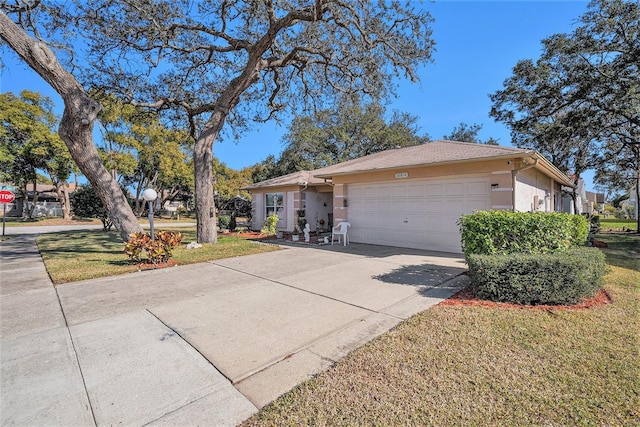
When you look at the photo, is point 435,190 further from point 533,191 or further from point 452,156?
point 533,191

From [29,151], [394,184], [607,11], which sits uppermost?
[607,11]

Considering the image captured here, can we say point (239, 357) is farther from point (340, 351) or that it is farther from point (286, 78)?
point (286, 78)

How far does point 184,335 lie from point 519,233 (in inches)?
220

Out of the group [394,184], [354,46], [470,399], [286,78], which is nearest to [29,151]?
[286,78]

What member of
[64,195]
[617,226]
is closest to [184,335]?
[617,226]

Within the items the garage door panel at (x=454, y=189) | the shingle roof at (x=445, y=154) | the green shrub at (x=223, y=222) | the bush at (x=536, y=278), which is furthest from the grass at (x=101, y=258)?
the bush at (x=536, y=278)

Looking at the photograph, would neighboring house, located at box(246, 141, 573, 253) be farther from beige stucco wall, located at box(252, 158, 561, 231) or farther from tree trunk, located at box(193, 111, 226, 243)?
tree trunk, located at box(193, 111, 226, 243)

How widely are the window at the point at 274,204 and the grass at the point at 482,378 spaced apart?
1299 cm

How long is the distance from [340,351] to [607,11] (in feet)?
51.3

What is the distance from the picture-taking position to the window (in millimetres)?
16141

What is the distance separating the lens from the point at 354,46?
9.93 m

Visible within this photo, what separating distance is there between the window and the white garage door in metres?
5.51

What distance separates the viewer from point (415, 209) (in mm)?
9688

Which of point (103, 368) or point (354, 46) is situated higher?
point (354, 46)
